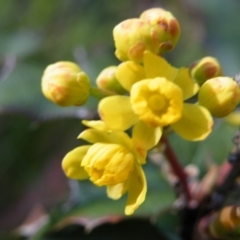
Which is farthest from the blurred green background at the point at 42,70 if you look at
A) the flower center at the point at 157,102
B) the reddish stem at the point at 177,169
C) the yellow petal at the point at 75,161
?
the flower center at the point at 157,102

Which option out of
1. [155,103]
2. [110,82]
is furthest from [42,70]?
[155,103]

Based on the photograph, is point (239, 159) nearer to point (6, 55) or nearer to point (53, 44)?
point (53, 44)

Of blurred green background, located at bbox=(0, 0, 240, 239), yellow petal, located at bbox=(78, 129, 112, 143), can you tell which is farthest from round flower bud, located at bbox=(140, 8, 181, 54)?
blurred green background, located at bbox=(0, 0, 240, 239)

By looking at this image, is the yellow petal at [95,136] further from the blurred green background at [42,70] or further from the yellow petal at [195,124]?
the blurred green background at [42,70]

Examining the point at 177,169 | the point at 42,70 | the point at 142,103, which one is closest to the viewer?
the point at 142,103

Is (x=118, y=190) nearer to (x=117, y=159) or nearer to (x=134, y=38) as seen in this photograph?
(x=117, y=159)

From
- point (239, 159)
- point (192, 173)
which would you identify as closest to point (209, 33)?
point (192, 173)
